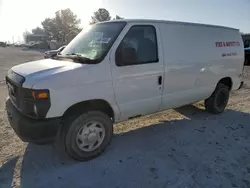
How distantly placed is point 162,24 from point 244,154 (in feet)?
8.54

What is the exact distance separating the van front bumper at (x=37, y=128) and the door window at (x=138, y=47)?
130 cm

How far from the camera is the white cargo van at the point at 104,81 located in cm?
303

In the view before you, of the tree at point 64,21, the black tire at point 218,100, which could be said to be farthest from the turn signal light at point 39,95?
the tree at point 64,21

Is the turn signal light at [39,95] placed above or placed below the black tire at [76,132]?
above

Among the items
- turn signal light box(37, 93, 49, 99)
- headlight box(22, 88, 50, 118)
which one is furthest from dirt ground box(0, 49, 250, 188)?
turn signal light box(37, 93, 49, 99)

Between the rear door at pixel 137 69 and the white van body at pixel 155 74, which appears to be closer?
the white van body at pixel 155 74

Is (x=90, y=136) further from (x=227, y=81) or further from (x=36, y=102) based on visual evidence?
(x=227, y=81)

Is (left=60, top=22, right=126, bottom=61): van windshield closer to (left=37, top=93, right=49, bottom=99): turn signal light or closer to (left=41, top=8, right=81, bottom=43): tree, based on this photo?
(left=37, top=93, right=49, bottom=99): turn signal light

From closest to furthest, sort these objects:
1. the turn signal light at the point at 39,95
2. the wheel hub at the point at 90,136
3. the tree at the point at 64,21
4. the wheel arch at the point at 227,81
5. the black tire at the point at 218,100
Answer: the turn signal light at the point at 39,95 < the wheel hub at the point at 90,136 < the black tire at the point at 218,100 < the wheel arch at the point at 227,81 < the tree at the point at 64,21

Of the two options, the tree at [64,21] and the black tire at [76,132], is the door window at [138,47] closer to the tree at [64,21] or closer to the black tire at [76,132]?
the black tire at [76,132]

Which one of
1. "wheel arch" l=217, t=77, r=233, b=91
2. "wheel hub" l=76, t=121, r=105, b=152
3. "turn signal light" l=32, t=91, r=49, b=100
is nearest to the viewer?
"turn signal light" l=32, t=91, r=49, b=100

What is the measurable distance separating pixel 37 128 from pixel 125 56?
164 centimetres

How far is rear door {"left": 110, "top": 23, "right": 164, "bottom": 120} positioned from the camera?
11.5 feet

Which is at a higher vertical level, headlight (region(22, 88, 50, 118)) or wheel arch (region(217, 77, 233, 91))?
headlight (region(22, 88, 50, 118))
